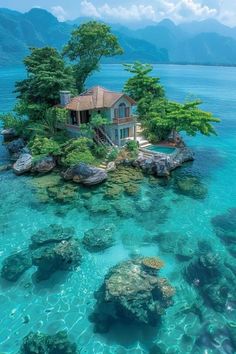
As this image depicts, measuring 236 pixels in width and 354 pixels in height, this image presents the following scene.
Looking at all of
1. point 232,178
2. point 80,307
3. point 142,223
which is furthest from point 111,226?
point 232,178

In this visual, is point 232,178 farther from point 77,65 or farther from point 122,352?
point 77,65

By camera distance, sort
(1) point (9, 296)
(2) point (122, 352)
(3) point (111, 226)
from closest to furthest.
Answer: (2) point (122, 352) → (1) point (9, 296) → (3) point (111, 226)

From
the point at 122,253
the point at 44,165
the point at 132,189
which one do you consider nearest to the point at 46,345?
the point at 122,253

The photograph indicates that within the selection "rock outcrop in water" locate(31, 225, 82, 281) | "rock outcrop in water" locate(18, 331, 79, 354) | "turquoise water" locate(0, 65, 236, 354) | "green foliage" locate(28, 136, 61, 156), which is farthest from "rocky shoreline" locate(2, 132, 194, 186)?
"rock outcrop in water" locate(18, 331, 79, 354)

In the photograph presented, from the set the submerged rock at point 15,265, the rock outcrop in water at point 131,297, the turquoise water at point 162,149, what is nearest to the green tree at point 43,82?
the turquoise water at point 162,149

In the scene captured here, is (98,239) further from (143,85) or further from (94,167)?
(143,85)

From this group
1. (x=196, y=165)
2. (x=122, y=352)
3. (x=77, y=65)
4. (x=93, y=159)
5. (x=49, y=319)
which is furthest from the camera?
(x=77, y=65)

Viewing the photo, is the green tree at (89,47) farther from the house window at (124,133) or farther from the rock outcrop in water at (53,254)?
the rock outcrop in water at (53,254)
